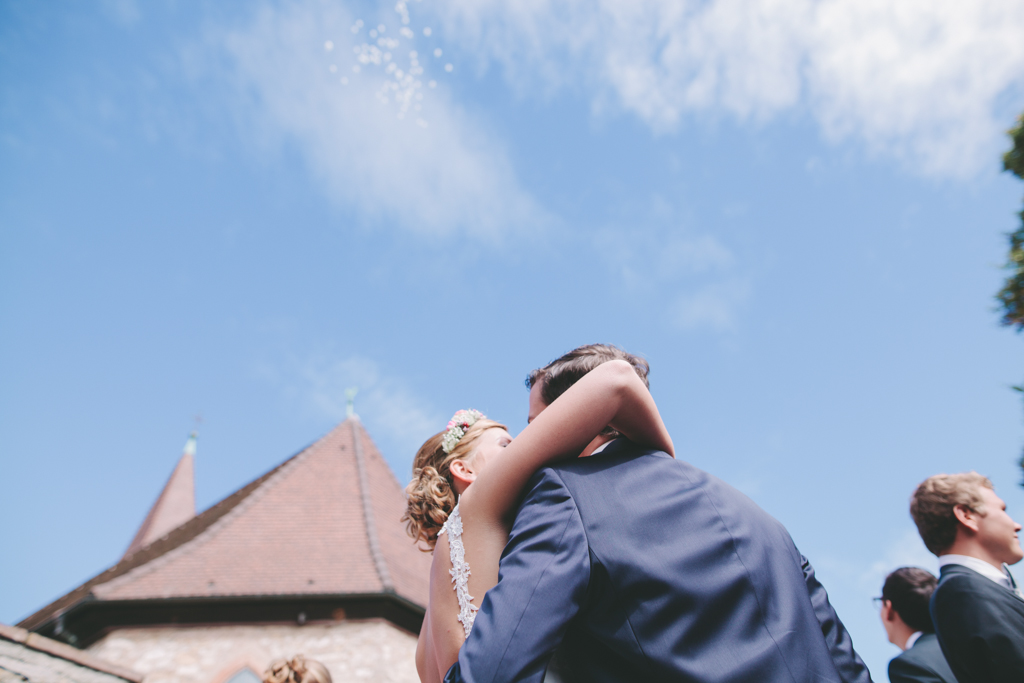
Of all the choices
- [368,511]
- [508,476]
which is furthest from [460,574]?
[368,511]

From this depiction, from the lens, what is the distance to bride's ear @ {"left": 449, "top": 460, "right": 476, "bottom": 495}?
277 centimetres

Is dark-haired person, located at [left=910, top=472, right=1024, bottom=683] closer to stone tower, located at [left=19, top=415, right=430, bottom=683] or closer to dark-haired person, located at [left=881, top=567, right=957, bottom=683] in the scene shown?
dark-haired person, located at [left=881, top=567, right=957, bottom=683]

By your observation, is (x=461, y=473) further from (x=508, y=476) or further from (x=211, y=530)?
(x=211, y=530)

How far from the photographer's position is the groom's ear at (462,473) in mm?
2768

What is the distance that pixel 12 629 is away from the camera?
6742mm

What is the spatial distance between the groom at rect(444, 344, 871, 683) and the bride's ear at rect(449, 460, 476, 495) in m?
1.07

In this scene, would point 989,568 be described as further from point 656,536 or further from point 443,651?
point 443,651

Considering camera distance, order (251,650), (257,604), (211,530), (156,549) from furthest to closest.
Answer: (156,549) < (211,530) < (257,604) < (251,650)

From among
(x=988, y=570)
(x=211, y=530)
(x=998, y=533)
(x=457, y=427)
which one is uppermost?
(x=211, y=530)

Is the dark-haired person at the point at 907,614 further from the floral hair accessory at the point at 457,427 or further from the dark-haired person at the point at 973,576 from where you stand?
the floral hair accessory at the point at 457,427

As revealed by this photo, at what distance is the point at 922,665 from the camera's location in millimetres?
3240

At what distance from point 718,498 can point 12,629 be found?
8303 mm

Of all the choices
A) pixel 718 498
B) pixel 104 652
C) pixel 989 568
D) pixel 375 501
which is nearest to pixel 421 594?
pixel 375 501

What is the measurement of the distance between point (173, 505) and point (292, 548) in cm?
2225
